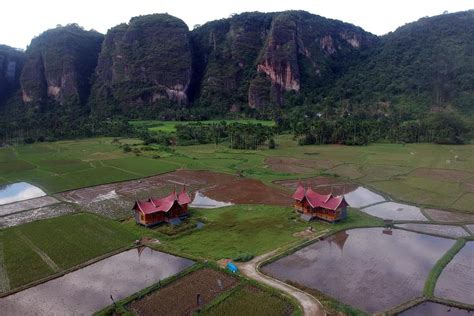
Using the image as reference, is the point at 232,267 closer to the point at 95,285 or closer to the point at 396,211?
the point at 95,285

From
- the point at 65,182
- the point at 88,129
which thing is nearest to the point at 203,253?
the point at 65,182

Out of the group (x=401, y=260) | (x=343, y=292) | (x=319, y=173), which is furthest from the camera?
(x=319, y=173)

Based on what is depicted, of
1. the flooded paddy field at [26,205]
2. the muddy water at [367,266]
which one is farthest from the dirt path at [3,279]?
the muddy water at [367,266]

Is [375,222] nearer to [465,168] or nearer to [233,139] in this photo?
[465,168]

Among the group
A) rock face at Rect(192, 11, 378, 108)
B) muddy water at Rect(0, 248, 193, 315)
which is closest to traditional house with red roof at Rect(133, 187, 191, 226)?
muddy water at Rect(0, 248, 193, 315)

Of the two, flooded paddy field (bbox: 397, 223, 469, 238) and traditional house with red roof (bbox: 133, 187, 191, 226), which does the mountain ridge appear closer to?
flooded paddy field (bbox: 397, 223, 469, 238)

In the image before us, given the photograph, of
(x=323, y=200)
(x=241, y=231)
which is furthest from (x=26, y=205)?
(x=323, y=200)
